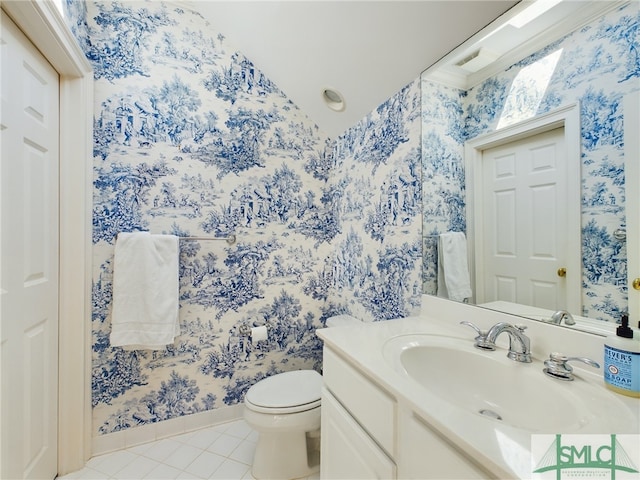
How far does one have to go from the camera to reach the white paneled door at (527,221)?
91 cm

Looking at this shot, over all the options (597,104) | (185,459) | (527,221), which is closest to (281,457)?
(185,459)

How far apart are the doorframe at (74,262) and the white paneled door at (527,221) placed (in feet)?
6.14

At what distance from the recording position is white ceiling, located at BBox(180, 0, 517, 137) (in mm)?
1128

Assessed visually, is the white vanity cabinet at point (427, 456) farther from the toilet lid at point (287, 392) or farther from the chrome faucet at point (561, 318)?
the toilet lid at point (287, 392)

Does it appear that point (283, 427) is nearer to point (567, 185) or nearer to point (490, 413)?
point (490, 413)

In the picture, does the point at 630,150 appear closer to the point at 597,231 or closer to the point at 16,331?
the point at 597,231

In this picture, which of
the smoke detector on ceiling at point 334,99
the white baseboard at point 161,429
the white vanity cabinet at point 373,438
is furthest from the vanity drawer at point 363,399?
the smoke detector on ceiling at point 334,99

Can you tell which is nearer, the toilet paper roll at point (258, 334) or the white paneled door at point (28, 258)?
the white paneled door at point (28, 258)

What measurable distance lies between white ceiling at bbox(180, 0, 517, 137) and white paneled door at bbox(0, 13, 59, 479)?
102 centimetres

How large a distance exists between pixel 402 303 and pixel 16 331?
63.1 inches

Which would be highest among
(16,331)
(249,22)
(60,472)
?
(249,22)

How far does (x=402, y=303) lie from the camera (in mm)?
1480

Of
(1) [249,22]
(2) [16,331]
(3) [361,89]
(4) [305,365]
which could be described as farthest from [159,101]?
(4) [305,365]

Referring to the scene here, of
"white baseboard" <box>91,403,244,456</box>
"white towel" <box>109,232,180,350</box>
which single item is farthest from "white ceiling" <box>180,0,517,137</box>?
"white baseboard" <box>91,403,244,456</box>
